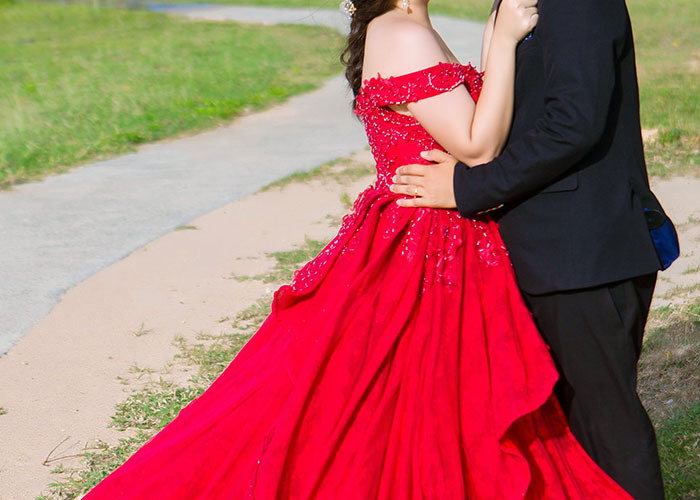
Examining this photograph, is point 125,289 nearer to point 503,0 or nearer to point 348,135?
point 503,0

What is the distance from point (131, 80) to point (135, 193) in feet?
17.1

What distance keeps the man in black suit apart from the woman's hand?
2 centimetres

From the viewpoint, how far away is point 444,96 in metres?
2.09

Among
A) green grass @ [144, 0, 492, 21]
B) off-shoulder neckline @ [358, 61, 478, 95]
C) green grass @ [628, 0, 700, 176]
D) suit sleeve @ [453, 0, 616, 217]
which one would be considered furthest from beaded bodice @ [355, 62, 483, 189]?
green grass @ [144, 0, 492, 21]

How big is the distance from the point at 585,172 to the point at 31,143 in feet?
23.4

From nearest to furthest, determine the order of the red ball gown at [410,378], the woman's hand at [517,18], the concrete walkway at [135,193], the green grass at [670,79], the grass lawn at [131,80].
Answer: the woman's hand at [517,18]
the red ball gown at [410,378]
the concrete walkway at [135,193]
the green grass at [670,79]
the grass lawn at [131,80]

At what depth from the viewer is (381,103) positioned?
2.21 metres

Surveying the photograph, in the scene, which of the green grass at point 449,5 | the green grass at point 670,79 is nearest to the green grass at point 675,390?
the green grass at point 670,79

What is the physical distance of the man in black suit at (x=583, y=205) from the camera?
6.09 feet

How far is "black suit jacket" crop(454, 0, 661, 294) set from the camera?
1.85 m

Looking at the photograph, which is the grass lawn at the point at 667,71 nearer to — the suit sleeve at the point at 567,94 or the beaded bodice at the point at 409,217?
the beaded bodice at the point at 409,217

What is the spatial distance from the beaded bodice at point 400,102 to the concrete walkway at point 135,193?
59.6 inches

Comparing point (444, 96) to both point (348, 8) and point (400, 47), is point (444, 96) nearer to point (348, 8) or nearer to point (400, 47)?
point (400, 47)

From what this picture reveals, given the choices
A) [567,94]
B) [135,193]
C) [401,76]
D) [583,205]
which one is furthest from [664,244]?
[135,193]
